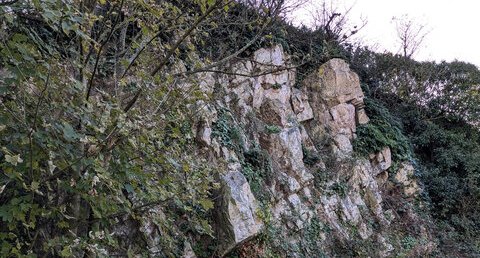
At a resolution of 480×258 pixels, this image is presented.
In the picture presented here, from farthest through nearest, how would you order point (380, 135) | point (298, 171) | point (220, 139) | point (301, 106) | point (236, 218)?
point (380, 135) < point (301, 106) < point (298, 171) < point (220, 139) < point (236, 218)

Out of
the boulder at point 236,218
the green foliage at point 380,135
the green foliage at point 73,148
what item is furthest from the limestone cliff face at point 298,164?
the green foliage at point 73,148

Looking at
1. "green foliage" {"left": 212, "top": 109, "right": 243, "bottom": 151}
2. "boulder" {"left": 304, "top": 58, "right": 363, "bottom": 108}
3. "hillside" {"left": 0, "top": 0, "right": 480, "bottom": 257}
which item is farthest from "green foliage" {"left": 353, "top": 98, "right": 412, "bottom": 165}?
"green foliage" {"left": 212, "top": 109, "right": 243, "bottom": 151}

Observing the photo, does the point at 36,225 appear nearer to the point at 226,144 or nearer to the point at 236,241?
the point at 236,241

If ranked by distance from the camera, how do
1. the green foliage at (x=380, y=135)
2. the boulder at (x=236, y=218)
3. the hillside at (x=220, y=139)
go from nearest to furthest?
the hillside at (x=220, y=139), the boulder at (x=236, y=218), the green foliage at (x=380, y=135)

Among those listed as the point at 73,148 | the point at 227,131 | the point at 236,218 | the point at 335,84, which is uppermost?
the point at 335,84

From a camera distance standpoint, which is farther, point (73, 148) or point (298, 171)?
point (298, 171)

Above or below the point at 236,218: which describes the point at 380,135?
above

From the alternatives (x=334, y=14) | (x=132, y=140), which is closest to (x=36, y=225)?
(x=132, y=140)

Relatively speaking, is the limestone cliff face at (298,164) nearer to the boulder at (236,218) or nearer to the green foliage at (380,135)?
the boulder at (236,218)

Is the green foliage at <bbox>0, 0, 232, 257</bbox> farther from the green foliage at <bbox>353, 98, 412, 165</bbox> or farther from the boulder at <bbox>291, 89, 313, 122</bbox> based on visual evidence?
the green foliage at <bbox>353, 98, 412, 165</bbox>

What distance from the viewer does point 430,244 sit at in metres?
9.09

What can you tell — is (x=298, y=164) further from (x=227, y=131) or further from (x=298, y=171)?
(x=227, y=131)

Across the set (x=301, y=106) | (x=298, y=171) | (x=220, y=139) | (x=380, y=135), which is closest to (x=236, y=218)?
(x=220, y=139)

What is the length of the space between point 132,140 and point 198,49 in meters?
5.66
